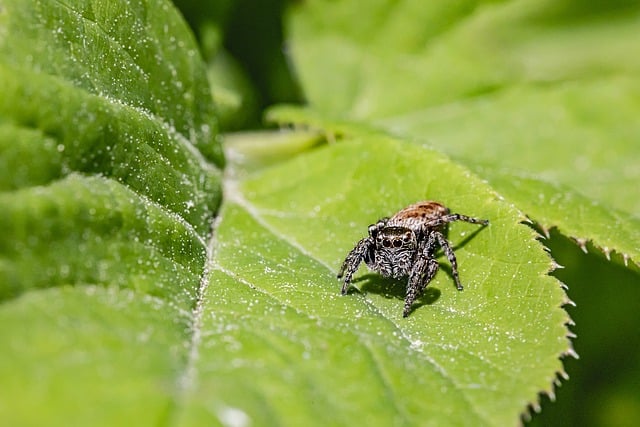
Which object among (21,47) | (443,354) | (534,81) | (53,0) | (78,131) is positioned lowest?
(443,354)

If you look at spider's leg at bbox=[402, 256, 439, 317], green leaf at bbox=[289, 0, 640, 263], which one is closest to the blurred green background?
green leaf at bbox=[289, 0, 640, 263]

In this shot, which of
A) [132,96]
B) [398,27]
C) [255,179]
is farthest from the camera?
[398,27]

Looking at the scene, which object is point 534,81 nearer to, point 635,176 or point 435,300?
point 635,176

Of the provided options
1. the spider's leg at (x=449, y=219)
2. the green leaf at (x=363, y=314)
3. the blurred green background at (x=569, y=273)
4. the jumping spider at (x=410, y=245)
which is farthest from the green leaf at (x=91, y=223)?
the blurred green background at (x=569, y=273)

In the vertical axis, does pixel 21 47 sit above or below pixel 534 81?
below

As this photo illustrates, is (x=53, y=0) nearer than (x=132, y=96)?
Yes

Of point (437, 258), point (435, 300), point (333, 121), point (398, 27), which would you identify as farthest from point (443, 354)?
point (398, 27)

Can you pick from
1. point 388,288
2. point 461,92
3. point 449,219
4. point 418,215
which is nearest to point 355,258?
point 388,288
